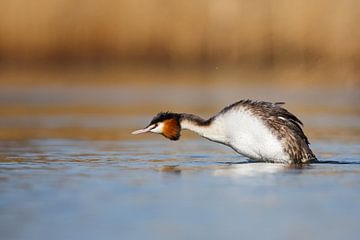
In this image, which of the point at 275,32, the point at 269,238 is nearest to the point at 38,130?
the point at 269,238

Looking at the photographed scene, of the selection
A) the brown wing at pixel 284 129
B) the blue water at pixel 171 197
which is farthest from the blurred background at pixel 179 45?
the blue water at pixel 171 197

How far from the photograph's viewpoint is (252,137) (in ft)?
33.9

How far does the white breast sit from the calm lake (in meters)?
0.15

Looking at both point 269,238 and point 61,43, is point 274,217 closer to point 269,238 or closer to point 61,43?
point 269,238

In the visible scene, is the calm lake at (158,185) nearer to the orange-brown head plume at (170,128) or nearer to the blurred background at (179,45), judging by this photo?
the orange-brown head plume at (170,128)

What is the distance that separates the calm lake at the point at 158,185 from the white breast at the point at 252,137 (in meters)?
0.15

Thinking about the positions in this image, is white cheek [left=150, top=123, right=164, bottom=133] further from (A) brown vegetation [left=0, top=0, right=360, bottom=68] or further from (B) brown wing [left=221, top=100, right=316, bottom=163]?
(A) brown vegetation [left=0, top=0, right=360, bottom=68]

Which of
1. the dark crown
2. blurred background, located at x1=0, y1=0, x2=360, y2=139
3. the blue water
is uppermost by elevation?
blurred background, located at x1=0, y1=0, x2=360, y2=139

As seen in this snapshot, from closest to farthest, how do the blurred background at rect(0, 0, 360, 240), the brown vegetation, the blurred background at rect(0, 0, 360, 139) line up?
1. the blurred background at rect(0, 0, 360, 240)
2. the blurred background at rect(0, 0, 360, 139)
3. the brown vegetation

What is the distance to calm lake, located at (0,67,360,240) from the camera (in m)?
6.82

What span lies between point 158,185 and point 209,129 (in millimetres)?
1975

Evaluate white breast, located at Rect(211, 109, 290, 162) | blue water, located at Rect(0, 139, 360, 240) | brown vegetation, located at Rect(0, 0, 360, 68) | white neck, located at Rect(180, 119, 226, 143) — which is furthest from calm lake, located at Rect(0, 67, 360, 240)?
brown vegetation, located at Rect(0, 0, 360, 68)

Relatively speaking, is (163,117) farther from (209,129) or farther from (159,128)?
(209,129)

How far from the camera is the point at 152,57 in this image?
28562mm
